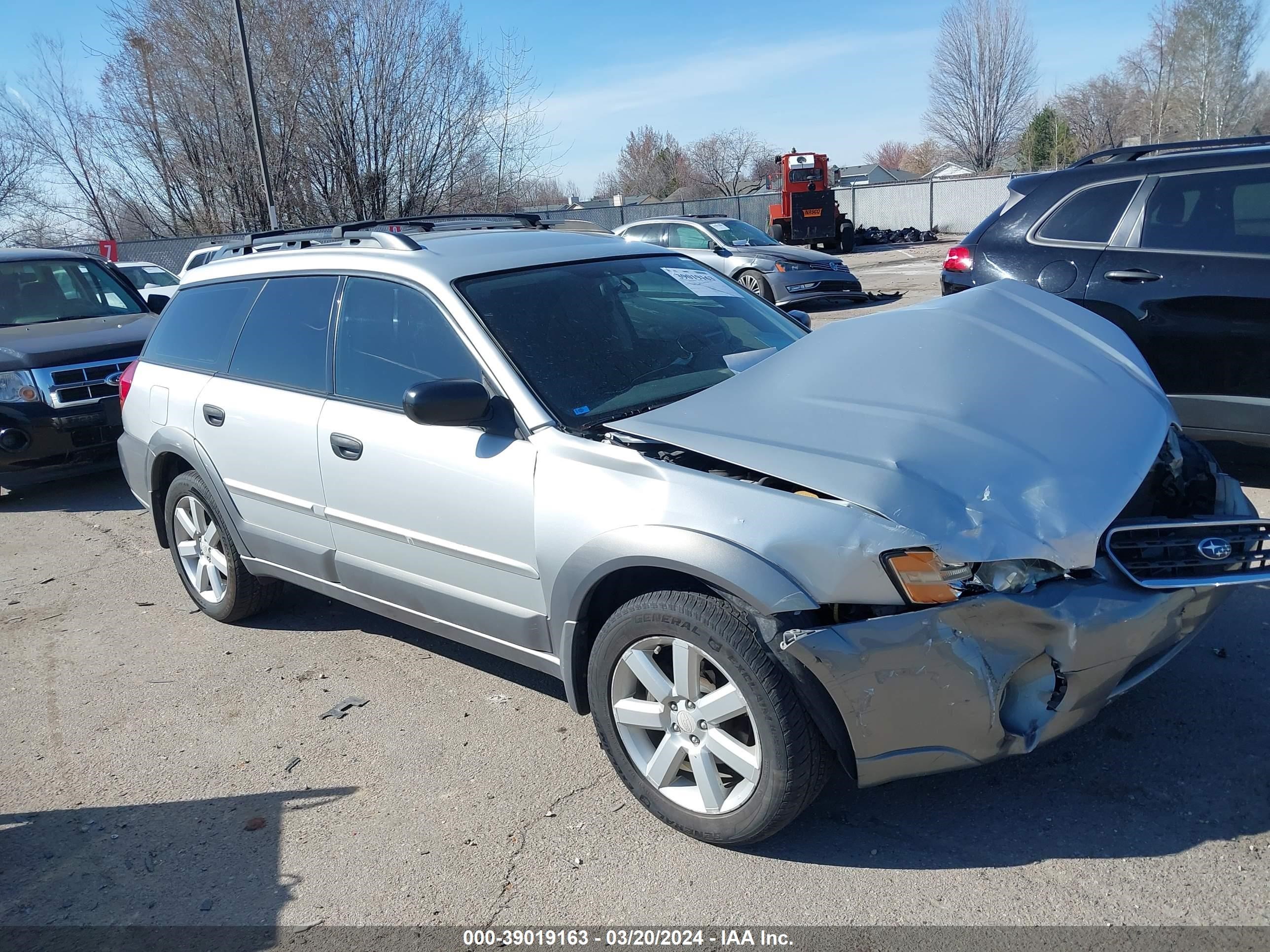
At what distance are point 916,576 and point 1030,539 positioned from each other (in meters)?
0.32

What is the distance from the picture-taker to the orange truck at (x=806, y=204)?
3062 cm

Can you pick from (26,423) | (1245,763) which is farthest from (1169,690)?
(26,423)

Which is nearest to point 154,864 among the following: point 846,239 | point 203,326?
point 203,326

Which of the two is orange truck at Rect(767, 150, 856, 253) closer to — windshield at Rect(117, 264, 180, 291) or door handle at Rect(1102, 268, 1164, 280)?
windshield at Rect(117, 264, 180, 291)

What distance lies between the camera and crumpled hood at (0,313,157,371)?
290 inches

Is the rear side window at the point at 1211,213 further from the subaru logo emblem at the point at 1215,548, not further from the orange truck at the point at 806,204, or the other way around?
the orange truck at the point at 806,204

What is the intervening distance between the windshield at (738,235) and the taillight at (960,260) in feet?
32.4

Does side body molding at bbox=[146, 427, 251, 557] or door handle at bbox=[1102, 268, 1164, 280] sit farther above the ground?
door handle at bbox=[1102, 268, 1164, 280]

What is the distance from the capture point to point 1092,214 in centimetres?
567

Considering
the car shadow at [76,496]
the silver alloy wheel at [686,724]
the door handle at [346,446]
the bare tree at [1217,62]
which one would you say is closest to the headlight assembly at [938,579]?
the silver alloy wheel at [686,724]

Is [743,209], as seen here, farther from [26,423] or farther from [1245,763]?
[1245,763]

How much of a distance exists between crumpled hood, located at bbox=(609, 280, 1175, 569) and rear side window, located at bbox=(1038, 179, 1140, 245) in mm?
2116

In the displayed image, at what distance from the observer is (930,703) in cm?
254

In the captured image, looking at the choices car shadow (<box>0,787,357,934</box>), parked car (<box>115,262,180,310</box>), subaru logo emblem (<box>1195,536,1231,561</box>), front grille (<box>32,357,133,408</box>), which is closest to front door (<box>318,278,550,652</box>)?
car shadow (<box>0,787,357,934</box>)
